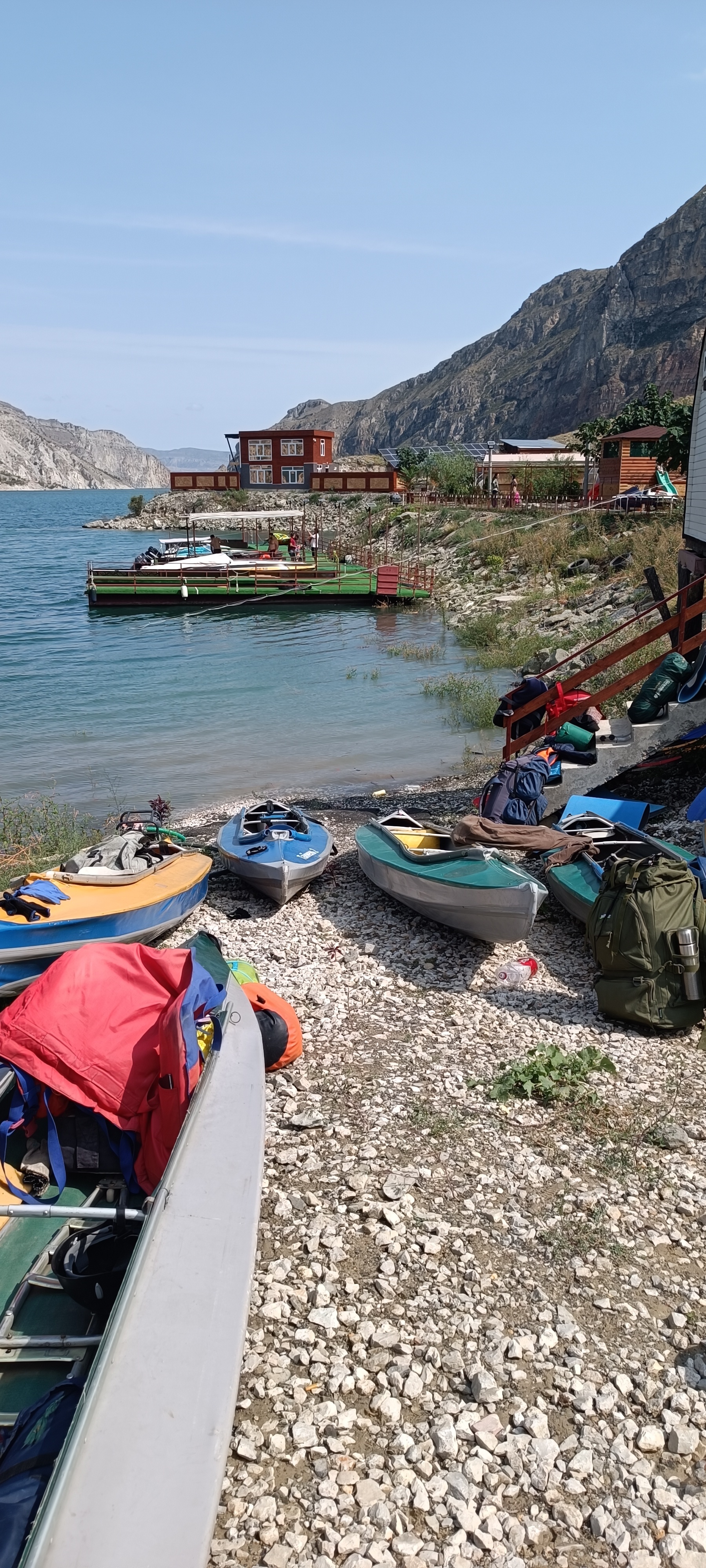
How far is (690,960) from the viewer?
7645mm

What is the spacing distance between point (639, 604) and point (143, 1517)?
24834mm

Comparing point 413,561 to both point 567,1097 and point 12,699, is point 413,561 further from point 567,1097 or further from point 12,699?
point 567,1097

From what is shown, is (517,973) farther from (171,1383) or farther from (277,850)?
(171,1383)

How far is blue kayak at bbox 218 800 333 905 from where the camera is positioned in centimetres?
1089

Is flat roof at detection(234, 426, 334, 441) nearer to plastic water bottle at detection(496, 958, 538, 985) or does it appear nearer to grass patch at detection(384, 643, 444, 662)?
grass patch at detection(384, 643, 444, 662)

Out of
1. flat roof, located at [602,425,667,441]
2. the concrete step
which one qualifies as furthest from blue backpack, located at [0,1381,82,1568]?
flat roof, located at [602,425,667,441]

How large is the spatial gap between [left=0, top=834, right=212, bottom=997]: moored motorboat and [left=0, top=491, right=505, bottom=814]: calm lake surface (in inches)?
226

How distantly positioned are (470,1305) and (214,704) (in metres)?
21.3


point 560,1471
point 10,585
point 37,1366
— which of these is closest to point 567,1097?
point 560,1471

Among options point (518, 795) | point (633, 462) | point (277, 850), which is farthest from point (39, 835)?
point (633, 462)

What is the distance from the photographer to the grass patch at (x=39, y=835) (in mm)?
12969

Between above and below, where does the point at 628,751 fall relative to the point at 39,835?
above

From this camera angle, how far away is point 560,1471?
13.8ft

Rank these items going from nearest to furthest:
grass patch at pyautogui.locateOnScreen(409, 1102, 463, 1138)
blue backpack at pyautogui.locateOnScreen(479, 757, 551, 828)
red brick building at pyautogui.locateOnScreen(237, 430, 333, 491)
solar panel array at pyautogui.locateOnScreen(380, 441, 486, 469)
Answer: grass patch at pyautogui.locateOnScreen(409, 1102, 463, 1138)
blue backpack at pyautogui.locateOnScreen(479, 757, 551, 828)
solar panel array at pyautogui.locateOnScreen(380, 441, 486, 469)
red brick building at pyautogui.locateOnScreen(237, 430, 333, 491)
